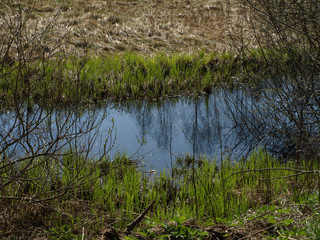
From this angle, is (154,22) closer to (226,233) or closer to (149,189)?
(149,189)

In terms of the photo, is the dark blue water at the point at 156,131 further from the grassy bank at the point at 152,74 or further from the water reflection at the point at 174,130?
the grassy bank at the point at 152,74

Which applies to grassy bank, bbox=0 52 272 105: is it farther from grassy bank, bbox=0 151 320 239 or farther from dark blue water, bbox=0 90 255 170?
grassy bank, bbox=0 151 320 239

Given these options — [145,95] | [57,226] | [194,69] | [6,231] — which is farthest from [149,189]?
[194,69]

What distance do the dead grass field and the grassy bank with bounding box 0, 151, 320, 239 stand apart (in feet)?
21.7

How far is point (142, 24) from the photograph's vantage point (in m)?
15.3

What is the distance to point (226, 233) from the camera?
3.73 meters

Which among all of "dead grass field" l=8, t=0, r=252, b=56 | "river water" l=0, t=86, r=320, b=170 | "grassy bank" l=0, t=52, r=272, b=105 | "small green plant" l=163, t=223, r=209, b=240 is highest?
"dead grass field" l=8, t=0, r=252, b=56

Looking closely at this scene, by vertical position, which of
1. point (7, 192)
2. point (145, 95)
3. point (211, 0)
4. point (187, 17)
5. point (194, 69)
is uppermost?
point (211, 0)

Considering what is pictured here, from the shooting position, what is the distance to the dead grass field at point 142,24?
13.1m

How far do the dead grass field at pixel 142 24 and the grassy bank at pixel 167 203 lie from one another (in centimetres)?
661

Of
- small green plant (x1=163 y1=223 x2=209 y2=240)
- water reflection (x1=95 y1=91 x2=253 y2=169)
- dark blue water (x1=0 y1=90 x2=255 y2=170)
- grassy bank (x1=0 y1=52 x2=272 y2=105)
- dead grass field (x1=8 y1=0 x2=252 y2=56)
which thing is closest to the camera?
small green plant (x1=163 y1=223 x2=209 y2=240)

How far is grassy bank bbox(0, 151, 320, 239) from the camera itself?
148 inches

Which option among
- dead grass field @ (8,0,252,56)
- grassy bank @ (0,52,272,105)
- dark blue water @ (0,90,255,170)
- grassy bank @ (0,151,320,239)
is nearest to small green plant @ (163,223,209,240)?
grassy bank @ (0,151,320,239)

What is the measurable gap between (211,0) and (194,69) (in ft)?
26.4
